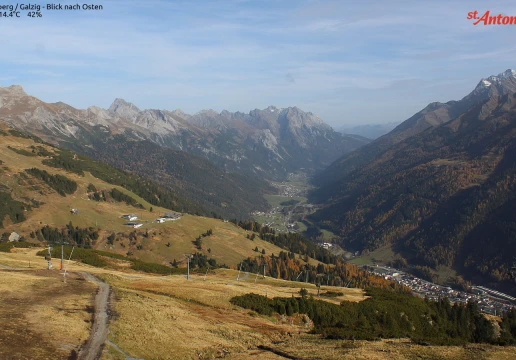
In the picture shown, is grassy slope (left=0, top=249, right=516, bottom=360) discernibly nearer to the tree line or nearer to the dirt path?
the dirt path

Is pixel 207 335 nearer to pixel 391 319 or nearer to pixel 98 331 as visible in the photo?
pixel 98 331

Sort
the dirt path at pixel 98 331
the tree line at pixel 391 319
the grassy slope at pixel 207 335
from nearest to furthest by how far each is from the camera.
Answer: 1. the dirt path at pixel 98 331
2. the grassy slope at pixel 207 335
3. the tree line at pixel 391 319

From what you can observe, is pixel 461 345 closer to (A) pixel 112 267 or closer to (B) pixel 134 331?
(B) pixel 134 331

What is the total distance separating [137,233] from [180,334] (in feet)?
483

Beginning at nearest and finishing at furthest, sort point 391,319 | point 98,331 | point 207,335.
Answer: point 98,331
point 207,335
point 391,319

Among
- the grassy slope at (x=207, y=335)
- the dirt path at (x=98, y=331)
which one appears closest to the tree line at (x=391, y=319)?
the grassy slope at (x=207, y=335)

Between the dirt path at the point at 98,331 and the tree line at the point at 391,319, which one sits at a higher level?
the dirt path at the point at 98,331

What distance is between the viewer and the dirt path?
39562mm

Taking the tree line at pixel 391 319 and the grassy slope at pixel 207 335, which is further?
the tree line at pixel 391 319

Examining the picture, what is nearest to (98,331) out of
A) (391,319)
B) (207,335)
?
(207,335)

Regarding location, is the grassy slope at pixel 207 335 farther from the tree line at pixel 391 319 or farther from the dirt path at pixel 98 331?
the tree line at pixel 391 319

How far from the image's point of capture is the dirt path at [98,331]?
39562 millimetres

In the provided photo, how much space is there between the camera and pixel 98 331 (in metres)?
45.8

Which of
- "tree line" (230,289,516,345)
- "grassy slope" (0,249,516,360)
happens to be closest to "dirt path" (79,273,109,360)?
"grassy slope" (0,249,516,360)
